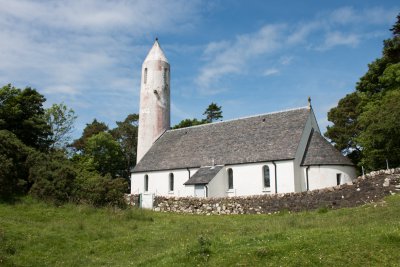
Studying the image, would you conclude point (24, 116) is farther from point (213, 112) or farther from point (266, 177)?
point (213, 112)

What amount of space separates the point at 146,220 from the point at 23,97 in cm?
1806

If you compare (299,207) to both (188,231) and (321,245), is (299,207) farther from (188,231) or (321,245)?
(321,245)

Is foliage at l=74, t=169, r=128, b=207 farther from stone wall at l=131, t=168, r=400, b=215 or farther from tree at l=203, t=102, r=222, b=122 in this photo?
tree at l=203, t=102, r=222, b=122

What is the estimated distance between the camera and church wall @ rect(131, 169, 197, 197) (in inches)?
1407

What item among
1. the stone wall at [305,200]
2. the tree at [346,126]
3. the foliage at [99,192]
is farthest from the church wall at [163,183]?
the tree at [346,126]

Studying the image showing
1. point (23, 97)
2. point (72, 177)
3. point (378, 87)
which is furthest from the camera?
point (378, 87)

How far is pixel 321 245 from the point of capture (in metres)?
10.4

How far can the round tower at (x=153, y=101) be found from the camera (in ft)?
A: 147

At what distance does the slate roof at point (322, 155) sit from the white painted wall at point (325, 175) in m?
0.40

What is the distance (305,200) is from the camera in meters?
23.9

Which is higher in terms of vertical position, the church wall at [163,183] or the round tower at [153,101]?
the round tower at [153,101]

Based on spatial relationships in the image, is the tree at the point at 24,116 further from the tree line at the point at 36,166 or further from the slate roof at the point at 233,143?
the slate roof at the point at 233,143

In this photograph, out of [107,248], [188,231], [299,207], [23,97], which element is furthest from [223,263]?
[23,97]

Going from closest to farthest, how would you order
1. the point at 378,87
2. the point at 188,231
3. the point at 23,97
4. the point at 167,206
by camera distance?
the point at 188,231 < the point at 167,206 < the point at 23,97 < the point at 378,87
